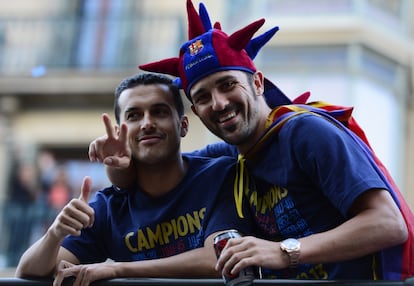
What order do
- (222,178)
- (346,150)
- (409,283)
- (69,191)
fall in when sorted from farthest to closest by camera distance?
1. (69,191)
2. (222,178)
3. (346,150)
4. (409,283)

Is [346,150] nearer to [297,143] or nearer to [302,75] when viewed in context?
[297,143]

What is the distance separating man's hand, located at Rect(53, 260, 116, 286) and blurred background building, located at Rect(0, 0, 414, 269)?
22.1 feet

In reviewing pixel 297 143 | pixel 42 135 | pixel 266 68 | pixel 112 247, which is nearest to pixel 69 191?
pixel 42 135

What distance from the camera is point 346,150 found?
114 inches

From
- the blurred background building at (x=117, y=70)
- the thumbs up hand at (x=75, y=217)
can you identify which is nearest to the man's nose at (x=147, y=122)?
the thumbs up hand at (x=75, y=217)

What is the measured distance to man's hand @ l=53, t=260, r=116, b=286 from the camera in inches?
116

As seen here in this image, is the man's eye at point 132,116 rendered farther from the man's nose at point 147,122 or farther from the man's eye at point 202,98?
the man's eye at point 202,98

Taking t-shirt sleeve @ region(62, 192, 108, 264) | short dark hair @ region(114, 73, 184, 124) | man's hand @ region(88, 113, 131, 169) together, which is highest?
short dark hair @ region(114, 73, 184, 124)

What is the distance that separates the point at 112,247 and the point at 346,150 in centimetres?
104

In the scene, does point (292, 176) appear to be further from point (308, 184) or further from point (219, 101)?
point (219, 101)

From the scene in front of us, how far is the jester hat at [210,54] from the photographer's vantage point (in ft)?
10.7

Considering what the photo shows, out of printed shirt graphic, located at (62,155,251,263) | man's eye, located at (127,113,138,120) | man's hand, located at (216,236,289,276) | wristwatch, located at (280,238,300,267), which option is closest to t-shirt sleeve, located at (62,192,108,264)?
printed shirt graphic, located at (62,155,251,263)

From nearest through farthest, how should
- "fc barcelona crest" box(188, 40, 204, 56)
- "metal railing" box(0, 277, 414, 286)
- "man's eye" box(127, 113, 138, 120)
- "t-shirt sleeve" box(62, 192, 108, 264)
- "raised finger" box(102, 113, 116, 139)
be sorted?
"metal railing" box(0, 277, 414, 286), "raised finger" box(102, 113, 116, 139), "fc barcelona crest" box(188, 40, 204, 56), "t-shirt sleeve" box(62, 192, 108, 264), "man's eye" box(127, 113, 138, 120)

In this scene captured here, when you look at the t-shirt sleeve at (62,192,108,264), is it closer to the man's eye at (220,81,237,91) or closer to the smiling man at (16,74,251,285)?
the smiling man at (16,74,251,285)
